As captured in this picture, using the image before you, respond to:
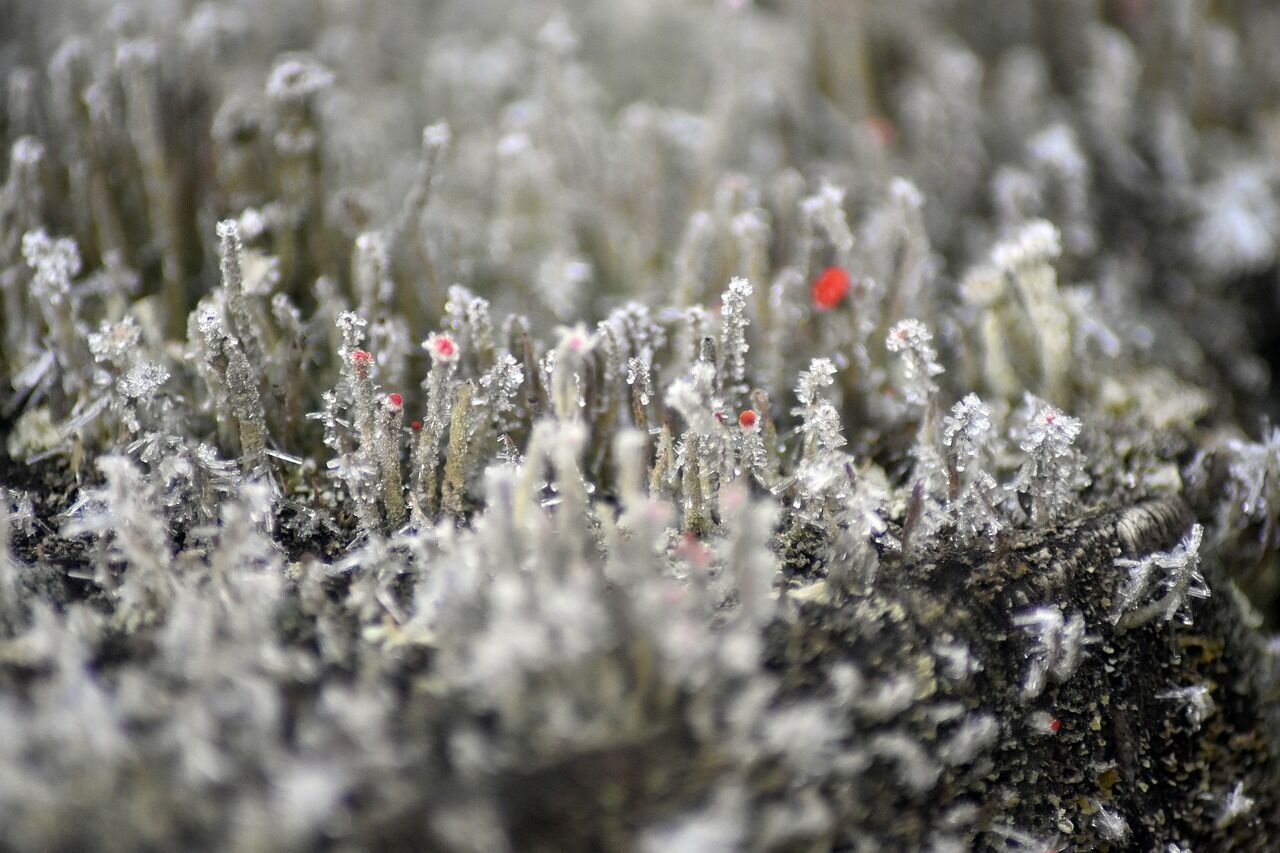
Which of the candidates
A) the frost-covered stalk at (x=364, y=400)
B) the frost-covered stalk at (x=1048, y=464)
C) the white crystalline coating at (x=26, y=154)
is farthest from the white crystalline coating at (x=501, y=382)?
the white crystalline coating at (x=26, y=154)

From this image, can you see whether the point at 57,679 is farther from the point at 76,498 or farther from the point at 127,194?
the point at 127,194

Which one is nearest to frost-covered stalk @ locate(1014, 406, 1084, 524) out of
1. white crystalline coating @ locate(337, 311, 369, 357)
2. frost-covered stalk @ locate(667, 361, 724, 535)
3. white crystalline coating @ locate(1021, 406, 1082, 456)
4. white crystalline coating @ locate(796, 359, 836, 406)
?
white crystalline coating @ locate(1021, 406, 1082, 456)

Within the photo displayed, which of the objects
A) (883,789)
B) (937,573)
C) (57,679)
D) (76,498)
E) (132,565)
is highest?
(76,498)

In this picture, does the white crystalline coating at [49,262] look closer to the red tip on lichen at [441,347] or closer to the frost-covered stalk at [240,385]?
the frost-covered stalk at [240,385]

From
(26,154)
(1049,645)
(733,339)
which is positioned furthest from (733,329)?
(26,154)

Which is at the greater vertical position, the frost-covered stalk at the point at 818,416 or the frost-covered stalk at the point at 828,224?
the frost-covered stalk at the point at 828,224

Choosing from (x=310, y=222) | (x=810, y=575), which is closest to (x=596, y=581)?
(x=810, y=575)
